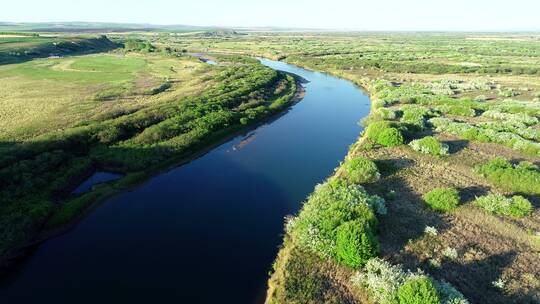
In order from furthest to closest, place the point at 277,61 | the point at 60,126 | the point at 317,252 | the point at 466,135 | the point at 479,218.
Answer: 1. the point at 277,61
2. the point at 60,126
3. the point at 466,135
4. the point at 479,218
5. the point at 317,252

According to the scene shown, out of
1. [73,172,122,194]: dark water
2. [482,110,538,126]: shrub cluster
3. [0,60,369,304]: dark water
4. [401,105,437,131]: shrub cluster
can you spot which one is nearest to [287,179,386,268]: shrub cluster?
[0,60,369,304]: dark water

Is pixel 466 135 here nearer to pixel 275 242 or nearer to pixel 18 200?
pixel 275 242

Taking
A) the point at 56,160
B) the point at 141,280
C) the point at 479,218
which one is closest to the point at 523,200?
the point at 479,218

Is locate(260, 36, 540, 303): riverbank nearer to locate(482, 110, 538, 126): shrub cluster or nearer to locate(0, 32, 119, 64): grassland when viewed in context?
locate(482, 110, 538, 126): shrub cluster

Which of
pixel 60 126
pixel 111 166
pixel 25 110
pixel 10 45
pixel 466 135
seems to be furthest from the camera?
pixel 10 45

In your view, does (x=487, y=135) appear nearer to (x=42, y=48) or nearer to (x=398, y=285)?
(x=398, y=285)

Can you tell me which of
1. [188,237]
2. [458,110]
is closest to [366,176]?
[188,237]

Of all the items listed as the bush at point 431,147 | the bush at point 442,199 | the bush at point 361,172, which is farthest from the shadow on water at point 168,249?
the bush at point 431,147

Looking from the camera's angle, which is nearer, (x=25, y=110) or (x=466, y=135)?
(x=466, y=135)
